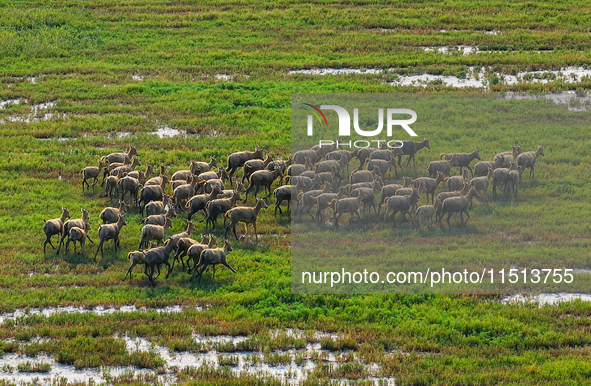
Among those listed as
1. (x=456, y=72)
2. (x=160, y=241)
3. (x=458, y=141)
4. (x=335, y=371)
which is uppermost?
(x=456, y=72)

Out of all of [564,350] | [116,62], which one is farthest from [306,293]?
[116,62]

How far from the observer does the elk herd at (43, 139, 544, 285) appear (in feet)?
80.1

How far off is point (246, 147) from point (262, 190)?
4.46 m

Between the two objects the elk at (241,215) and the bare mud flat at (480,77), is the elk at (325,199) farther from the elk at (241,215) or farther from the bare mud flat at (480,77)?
the bare mud flat at (480,77)

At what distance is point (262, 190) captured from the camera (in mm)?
30531

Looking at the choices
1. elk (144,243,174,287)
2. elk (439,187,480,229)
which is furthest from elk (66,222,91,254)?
elk (439,187,480,229)

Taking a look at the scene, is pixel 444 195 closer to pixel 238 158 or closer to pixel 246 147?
pixel 238 158

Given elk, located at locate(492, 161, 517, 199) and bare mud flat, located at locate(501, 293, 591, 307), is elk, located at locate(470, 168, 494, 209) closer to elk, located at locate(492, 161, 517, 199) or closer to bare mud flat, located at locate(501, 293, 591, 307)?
elk, located at locate(492, 161, 517, 199)

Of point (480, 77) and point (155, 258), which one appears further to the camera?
point (480, 77)

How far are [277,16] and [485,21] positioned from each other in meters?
12.5

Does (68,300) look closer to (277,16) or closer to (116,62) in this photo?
(116,62)

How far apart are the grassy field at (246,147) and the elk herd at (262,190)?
2.22 feet

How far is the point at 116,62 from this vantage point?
47.2 m

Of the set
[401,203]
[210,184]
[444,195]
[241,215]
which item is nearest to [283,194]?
[210,184]
